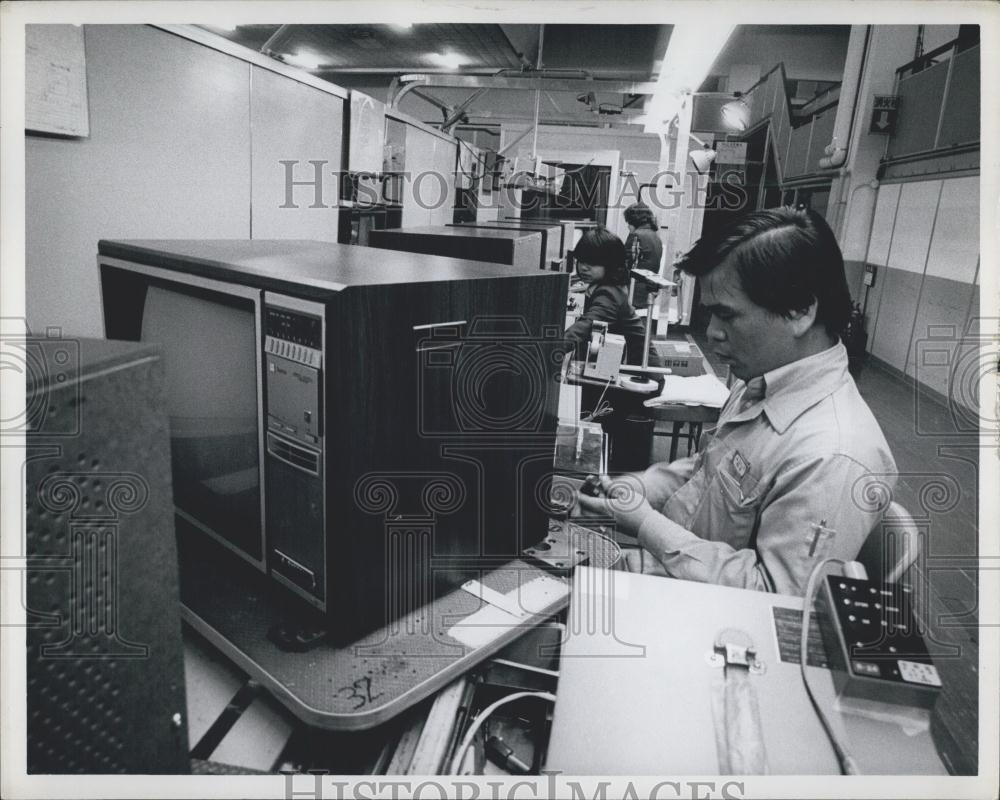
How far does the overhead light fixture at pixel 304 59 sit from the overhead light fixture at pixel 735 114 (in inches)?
207

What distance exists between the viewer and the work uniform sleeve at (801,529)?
873mm

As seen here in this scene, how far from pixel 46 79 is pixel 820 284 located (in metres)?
1.22

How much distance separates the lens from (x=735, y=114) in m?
6.97

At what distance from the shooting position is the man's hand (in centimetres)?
105

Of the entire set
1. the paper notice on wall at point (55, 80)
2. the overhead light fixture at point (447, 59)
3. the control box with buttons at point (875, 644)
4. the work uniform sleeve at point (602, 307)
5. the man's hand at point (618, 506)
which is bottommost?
the man's hand at point (618, 506)

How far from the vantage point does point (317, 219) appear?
1.51 metres

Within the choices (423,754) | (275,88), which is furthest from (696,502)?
(275,88)

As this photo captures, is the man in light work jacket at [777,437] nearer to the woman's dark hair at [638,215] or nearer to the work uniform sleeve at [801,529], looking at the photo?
the work uniform sleeve at [801,529]

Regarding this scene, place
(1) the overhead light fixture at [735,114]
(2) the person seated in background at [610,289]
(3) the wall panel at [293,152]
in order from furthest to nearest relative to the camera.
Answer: (1) the overhead light fixture at [735,114] → (2) the person seated in background at [610,289] → (3) the wall panel at [293,152]

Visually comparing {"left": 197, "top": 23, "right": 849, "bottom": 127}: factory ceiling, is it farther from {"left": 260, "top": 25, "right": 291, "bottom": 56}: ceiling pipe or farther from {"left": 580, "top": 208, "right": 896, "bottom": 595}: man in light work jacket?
{"left": 580, "top": 208, "right": 896, "bottom": 595}: man in light work jacket

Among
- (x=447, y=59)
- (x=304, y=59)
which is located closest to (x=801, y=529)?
(x=447, y=59)

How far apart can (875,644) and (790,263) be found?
2.27 feet

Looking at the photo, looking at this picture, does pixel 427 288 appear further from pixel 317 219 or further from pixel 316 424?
pixel 317 219

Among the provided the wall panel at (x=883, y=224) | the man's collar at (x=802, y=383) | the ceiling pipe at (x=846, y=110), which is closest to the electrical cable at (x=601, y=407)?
the man's collar at (x=802, y=383)
